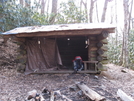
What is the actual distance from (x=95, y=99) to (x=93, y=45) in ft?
14.1

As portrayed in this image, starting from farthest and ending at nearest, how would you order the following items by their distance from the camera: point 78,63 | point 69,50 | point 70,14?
1. point 70,14
2. point 69,50
3. point 78,63

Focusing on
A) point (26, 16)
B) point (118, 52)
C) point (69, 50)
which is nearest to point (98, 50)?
point (69, 50)

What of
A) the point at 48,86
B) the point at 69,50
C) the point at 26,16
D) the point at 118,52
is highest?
the point at 26,16

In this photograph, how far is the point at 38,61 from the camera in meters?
7.27

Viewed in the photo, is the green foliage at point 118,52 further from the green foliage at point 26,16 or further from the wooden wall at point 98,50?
the wooden wall at point 98,50

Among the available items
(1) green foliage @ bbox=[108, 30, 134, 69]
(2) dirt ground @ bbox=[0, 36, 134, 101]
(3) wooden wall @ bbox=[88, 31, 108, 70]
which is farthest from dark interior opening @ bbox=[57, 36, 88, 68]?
(1) green foliage @ bbox=[108, 30, 134, 69]

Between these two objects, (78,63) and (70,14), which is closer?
(78,63)

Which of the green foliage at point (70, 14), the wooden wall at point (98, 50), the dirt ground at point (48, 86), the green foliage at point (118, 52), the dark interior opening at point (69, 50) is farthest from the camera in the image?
the green foliage at point (70, 14)

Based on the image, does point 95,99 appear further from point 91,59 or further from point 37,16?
point 37,16

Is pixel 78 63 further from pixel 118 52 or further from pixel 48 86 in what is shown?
pixel 118 52

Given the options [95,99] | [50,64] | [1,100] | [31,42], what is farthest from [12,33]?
[95,99]

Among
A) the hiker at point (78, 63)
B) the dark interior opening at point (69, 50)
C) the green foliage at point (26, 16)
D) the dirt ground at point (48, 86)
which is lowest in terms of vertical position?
the dirt ground at point (48, 86)

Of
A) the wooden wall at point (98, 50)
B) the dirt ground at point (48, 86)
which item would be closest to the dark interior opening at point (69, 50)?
the wooden wall at point (98, 50)

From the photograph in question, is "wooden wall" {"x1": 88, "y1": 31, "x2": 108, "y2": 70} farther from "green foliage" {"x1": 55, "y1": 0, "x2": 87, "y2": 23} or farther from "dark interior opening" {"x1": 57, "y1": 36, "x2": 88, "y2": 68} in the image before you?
"green foliage" {"x1": 55, "y1": 0, "x2": 87, "y2": 23}
